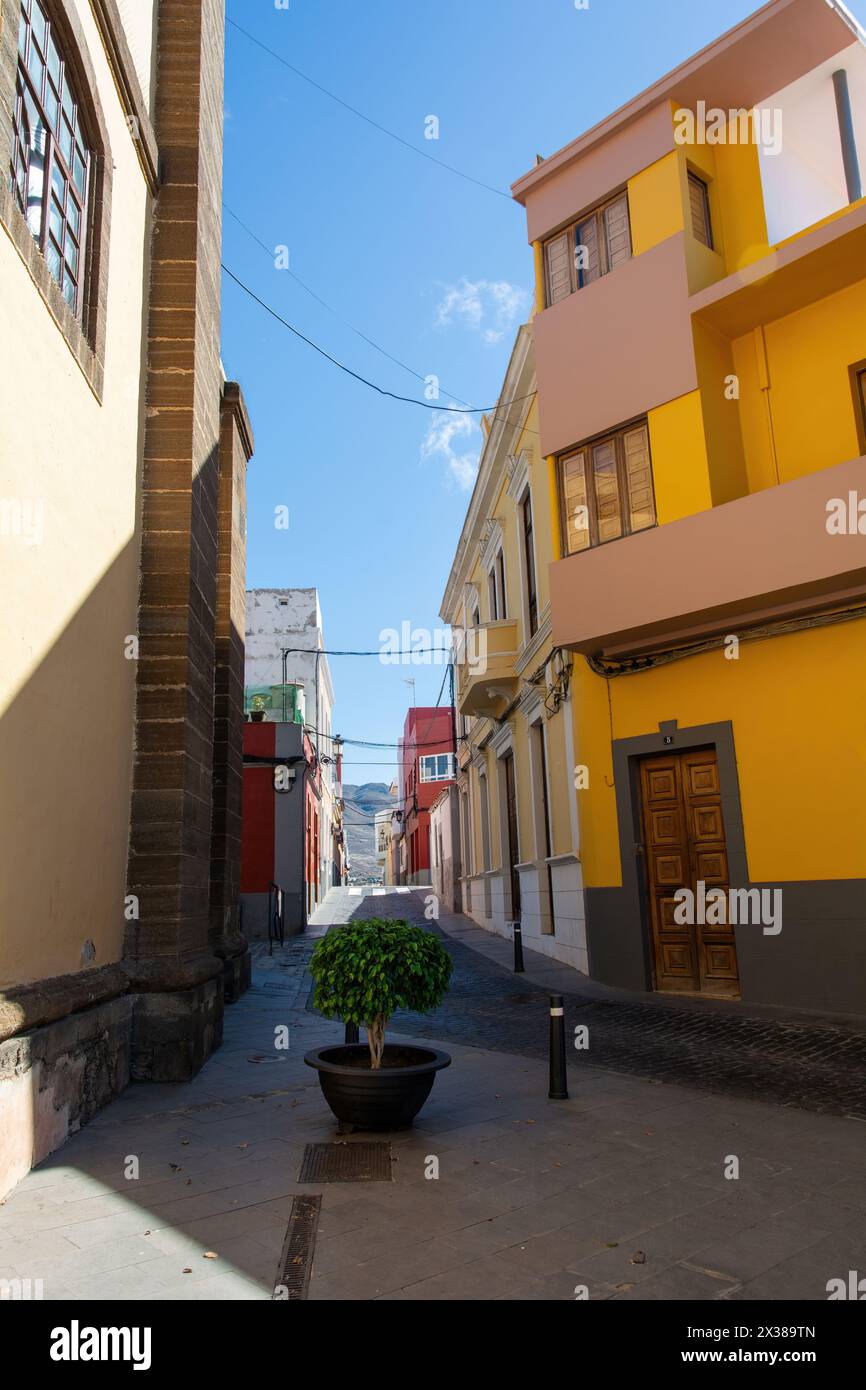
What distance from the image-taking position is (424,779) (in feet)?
147

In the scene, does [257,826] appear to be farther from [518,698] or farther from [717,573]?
[717,573]

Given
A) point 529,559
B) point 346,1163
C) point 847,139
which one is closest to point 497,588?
point 529,559

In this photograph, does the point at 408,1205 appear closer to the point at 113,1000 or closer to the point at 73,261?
the point at 113,1000

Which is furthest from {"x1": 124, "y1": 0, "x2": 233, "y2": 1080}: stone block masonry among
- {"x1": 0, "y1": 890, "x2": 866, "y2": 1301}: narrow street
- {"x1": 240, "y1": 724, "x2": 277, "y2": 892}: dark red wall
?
{"x1": 240, "y1": 724, "x2": 277, "y2": 892}: dark red wall

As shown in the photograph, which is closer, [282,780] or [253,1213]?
[253,1213]

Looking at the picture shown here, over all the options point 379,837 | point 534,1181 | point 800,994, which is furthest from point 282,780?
point 379,837

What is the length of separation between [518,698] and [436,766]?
28779 mm

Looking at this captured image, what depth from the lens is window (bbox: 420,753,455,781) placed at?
147ft

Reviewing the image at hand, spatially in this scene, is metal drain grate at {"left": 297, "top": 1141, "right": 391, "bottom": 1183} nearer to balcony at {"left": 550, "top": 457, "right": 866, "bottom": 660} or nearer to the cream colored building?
balcony at {"left": 550, "top": 457, "right": 866, "bottom": 660}

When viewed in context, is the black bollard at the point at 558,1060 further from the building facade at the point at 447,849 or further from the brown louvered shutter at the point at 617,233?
the building facade at the point at 447,849

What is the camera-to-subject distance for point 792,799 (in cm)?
955

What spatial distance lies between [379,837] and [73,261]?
81.4m

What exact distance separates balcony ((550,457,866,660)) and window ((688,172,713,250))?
12.5 feet
